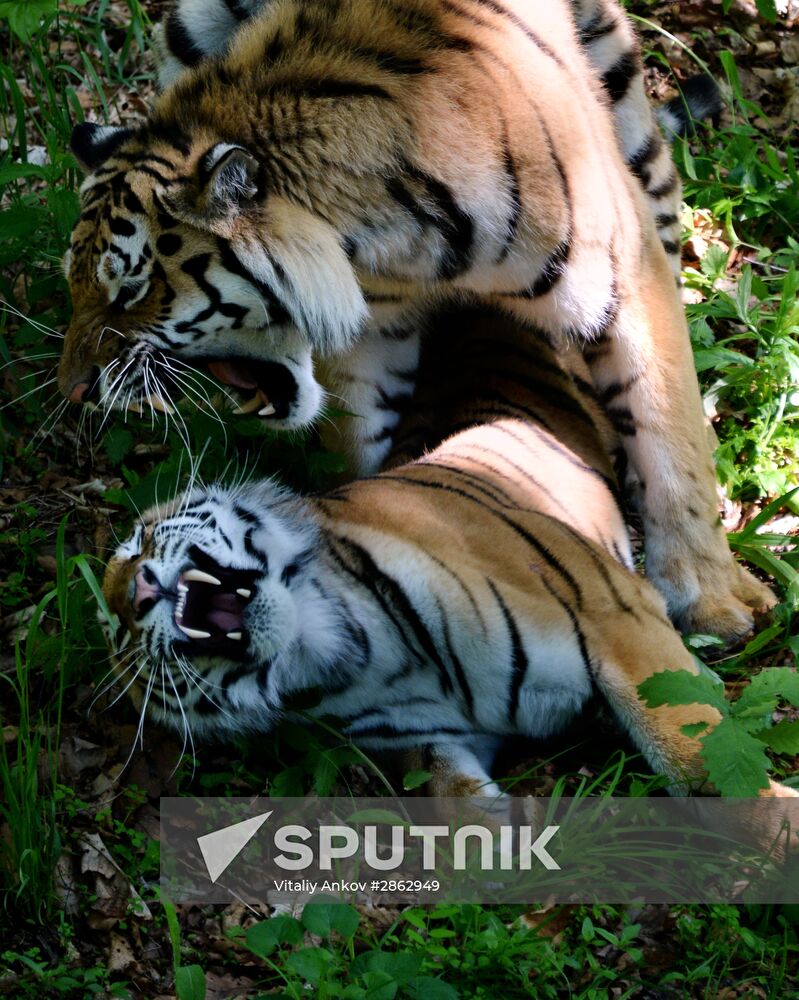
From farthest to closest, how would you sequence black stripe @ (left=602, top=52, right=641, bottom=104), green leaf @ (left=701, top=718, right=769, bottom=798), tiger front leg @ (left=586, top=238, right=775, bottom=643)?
black stripe @ (left=602, top=52, right=641, bottom=104) → tiger front leg @ (left=586, top=238, right=775, bottom=643) → green leaf @ (left=701, top=718, right=769, bottom=798)

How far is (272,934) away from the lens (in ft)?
6.92

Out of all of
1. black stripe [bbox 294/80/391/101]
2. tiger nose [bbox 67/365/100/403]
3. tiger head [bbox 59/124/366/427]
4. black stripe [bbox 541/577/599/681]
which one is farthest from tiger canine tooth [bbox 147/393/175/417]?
black stripe [bbox 541/577/599/681]

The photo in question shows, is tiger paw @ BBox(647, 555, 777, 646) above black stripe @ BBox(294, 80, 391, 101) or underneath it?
underneath

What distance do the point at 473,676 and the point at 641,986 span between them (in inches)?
28.5

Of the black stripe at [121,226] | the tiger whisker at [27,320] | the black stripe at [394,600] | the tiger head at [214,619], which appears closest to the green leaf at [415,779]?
the black stripe at [394,600]

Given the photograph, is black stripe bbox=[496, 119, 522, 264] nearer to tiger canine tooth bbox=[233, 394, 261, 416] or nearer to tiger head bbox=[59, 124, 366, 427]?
tiger head bbox=[59, 124, 366, 427]

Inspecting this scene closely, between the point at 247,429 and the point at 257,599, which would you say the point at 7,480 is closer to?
the point at 247,429

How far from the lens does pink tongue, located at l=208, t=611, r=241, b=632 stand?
8.51ft

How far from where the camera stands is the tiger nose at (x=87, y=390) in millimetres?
2875

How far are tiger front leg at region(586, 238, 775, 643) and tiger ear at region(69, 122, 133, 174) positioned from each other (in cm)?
138

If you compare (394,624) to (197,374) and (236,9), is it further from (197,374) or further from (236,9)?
(236,9)

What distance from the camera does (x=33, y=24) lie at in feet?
11.7

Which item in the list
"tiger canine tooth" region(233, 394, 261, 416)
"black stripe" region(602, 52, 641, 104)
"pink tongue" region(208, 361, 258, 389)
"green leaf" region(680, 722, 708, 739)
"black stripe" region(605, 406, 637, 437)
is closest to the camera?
"green leaf" region(680, 722, 708, 739)

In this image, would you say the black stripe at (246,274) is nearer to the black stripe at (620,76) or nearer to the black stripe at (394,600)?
the black stripe at (394,600)
